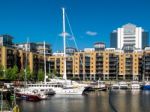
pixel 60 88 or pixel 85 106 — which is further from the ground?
pixel 60 88

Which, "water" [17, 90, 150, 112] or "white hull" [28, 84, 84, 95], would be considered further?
"white hull" [28, 84, 84, 95]

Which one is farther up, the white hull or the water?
the white hull

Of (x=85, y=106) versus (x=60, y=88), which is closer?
(x=85, y=106)

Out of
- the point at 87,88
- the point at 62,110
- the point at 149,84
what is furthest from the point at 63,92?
the point at 149,84

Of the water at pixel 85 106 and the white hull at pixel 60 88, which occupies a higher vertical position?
the white hull at pixel 60 88

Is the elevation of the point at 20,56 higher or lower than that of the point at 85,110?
higher

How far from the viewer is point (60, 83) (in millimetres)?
133250

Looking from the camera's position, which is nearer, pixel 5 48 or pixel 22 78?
pixel 22 78

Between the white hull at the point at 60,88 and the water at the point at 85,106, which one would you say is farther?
the white hull at the point at 60,88

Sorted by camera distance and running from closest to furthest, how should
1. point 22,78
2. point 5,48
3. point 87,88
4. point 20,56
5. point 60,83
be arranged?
point 60,83, point 87,88, point 22,78, point 5,48, point 20,56

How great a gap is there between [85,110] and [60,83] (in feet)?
182

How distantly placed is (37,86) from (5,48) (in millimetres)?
55124

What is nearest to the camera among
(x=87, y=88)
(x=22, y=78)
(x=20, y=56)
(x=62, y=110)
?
(x=62, y=110)

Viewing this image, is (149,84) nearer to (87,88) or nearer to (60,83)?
(87,88)
